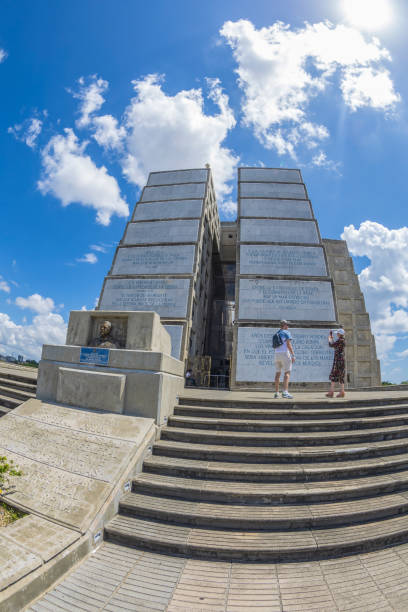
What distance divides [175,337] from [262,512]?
14542 mm

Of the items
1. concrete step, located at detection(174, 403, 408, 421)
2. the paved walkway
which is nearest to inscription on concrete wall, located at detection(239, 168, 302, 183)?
concrete step, located at detection(174, 403, 408, 421)

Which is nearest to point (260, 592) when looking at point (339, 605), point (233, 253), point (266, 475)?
point (339, 605)

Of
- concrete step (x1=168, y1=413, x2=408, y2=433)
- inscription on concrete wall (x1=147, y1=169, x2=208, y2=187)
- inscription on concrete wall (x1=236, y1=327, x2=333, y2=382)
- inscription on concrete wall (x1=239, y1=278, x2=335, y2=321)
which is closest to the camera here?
concrete step (x1=168, y1=413, x2=408, y2=433)

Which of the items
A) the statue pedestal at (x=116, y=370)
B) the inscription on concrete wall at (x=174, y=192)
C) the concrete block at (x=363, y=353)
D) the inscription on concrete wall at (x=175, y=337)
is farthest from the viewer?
the inscription on concrete wall at (x=174, y=192)

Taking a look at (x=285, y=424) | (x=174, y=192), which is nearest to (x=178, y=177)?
(x=174, y=192)

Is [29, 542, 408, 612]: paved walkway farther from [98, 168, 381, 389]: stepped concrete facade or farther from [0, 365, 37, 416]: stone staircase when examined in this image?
[98, 168, 381, 389]: stepped concrete facade

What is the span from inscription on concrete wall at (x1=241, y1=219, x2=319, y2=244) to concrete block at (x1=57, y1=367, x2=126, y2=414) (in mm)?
16286

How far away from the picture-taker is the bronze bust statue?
21.9 feet

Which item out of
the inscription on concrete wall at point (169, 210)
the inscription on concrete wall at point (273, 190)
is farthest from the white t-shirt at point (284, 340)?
the inscription on concrete wall at point (273, 190)

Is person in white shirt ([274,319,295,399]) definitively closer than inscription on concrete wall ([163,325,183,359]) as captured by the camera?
Yes

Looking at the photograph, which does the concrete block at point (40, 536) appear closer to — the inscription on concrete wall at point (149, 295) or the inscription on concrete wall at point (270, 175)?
the inscription on concrete wall at point (149, 295)

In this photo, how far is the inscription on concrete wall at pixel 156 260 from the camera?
2066 cm

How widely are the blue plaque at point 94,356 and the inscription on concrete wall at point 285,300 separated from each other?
11566 mm

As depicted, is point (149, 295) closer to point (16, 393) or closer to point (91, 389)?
point (16, 393)
